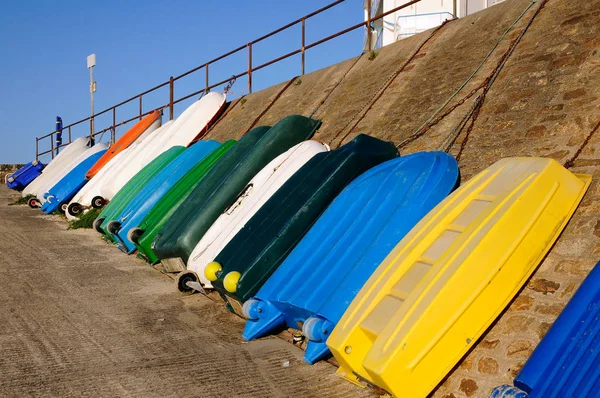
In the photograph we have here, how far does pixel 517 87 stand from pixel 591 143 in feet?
5.05

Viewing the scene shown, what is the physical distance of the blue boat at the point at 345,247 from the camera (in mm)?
4043

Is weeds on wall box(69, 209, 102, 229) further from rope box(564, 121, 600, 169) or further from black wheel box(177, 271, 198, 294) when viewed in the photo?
rope box(564, 121, 600, 169)

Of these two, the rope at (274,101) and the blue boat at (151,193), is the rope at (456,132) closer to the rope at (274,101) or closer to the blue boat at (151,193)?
the blue boat at (151,193)

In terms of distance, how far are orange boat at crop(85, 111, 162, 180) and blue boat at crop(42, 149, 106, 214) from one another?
1.01 feet

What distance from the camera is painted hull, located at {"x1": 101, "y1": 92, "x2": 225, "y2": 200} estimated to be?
9938 millimetres

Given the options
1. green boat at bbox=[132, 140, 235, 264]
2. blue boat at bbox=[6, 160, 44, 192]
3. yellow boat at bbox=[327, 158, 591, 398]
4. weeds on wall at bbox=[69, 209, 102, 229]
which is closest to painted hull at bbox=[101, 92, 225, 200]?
weeds on wall at bbox=[69, 209, 102, 229]

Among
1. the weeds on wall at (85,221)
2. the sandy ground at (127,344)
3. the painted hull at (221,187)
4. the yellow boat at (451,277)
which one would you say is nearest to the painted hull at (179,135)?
the weeds on wall at (85,221)

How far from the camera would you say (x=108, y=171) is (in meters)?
10.7

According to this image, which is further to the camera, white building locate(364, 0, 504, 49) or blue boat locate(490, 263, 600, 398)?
white building locate(364, 0, 504, 49)

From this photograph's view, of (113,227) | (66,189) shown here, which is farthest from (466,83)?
(66,189)

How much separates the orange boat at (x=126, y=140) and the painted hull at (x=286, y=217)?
7.07m

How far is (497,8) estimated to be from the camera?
778 centimetres

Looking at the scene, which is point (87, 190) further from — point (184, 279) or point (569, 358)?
point (569, 358)

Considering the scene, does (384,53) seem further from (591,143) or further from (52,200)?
(52,200)
